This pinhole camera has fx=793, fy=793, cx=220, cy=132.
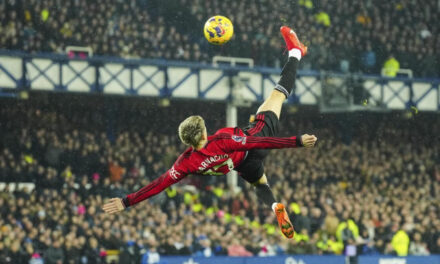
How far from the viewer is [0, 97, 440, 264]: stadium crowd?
16938 mm

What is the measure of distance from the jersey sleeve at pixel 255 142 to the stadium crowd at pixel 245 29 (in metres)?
12.2

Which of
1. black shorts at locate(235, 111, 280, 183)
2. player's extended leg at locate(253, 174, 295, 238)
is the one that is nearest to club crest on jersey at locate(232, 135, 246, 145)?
black shorts at locate(235, 111, 280, 183)

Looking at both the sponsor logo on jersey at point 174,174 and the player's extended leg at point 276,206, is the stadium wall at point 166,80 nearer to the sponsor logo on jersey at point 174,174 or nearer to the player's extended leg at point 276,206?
the player's extended leg at point 276,206

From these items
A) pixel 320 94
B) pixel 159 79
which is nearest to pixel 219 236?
pixel 159 79

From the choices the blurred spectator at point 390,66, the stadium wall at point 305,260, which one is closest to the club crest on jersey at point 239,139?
the stadium wall at point 305,260

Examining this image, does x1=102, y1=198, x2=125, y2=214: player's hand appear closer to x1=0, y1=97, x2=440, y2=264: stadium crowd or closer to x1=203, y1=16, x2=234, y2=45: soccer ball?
x1=203, y1=16, x2=234, y2=45: soccer ball

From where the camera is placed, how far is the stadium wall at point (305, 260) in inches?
632

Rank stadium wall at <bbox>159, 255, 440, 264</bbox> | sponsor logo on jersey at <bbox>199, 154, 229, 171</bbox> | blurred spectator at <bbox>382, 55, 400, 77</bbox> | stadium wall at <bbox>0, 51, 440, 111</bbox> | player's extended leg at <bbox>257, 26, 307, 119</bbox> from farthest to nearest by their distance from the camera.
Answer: blurred spectator at <bbox>382, 55, 400, 77</bbox>, stadium wall at <bbox>0, 51, 440, 111</bbox>, stadium wall at <bbox>159, 255, 440, 264</bbox>, player's extended leg at <bbox>257, 26, 307, 119</bbox>, sponsor logo on jersey at <bbox>199, 154, 229, 171</bbox>

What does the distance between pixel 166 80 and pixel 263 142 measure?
47.6 ft

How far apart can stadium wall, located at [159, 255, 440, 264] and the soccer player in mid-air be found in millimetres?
5427

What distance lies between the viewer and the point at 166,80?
76.7ft

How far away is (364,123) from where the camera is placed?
26828 mm

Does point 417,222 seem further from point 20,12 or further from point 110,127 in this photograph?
point 20,12

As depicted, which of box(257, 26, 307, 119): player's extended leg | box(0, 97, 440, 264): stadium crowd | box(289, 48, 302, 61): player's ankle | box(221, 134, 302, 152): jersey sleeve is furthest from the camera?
box(0, 97, 440, 264): stadium crowd
